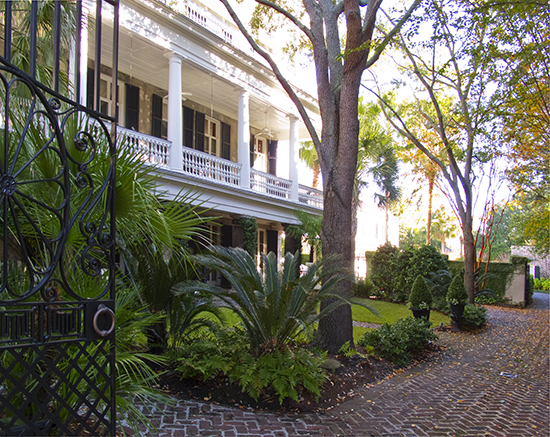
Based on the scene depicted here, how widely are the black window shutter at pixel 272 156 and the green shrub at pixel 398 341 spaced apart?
40.0 feet

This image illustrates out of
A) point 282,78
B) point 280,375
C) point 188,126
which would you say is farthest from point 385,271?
point 280,375

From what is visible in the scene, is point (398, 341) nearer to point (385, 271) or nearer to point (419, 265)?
point (419, 265)

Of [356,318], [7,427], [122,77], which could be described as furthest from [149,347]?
[122,77]

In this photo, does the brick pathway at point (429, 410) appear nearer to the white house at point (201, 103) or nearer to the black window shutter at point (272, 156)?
the white house at point (201, 103)

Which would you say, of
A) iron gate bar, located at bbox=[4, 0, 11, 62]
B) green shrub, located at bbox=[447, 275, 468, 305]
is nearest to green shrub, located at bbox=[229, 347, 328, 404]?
iron gate bar, located at bbox=[4, 0, 11, 62]

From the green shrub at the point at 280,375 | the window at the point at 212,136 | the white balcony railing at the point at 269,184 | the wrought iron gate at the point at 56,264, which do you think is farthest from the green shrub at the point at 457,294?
the wrought iron gate at the point at 56,264

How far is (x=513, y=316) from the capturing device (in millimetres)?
15789

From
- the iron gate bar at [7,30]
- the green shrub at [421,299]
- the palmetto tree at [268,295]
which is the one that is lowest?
the green shrub at [421,299]

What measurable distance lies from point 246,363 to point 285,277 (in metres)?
1.41

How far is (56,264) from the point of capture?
88.8 inches

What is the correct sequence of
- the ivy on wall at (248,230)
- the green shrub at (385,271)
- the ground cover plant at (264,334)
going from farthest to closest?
1. the green shrub at (385,271)
2. the ivy on wall at (248,230)
3. the ground cover plant at (264,334)

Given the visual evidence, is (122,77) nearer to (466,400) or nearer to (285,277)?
(285,277)

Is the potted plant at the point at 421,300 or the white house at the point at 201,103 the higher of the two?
the white house at the point at 201,103

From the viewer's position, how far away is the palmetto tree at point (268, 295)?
5863 millimetres
